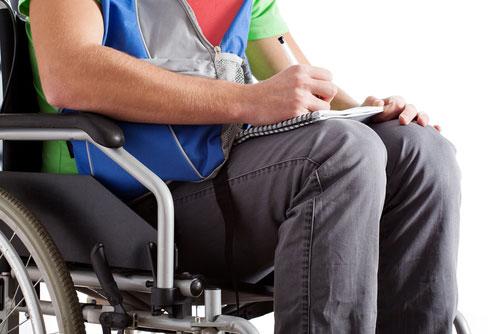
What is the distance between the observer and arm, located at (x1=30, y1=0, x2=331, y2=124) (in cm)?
136

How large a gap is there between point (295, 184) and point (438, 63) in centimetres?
174

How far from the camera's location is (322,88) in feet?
4.65

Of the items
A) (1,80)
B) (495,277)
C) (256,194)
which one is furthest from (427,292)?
(495,277)

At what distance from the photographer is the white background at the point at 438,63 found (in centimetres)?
291

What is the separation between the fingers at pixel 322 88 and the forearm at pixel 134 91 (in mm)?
119

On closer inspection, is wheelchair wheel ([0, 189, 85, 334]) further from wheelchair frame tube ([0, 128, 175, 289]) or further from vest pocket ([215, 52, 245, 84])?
vest pocket ([215, 52, 245, 84])

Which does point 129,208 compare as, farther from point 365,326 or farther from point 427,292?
point 427,292

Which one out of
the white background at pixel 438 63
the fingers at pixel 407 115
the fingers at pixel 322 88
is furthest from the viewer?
the white background at pixel 438 63

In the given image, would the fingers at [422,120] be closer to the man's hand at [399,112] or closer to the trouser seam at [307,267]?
the man's hand at [399,112]

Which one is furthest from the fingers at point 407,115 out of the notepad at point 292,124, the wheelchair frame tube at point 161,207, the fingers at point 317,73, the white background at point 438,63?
the white background at point 438,63

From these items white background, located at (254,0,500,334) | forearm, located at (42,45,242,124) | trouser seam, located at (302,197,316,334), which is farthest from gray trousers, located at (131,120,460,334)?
white background, located at (254,0,500,334)

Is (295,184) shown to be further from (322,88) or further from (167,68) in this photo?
(167,68)

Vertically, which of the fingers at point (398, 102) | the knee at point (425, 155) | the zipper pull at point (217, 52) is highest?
the zipper pull at point (217, 52)

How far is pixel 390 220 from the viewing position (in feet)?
5.17
